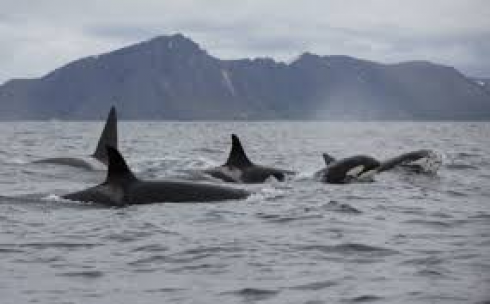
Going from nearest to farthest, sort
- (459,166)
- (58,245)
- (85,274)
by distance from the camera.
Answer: (85,274) → (58,245) → (459,166)

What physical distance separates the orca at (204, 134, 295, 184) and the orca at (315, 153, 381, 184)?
1.37 meters

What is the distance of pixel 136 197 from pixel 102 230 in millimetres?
2943

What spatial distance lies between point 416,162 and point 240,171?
17.8 ft

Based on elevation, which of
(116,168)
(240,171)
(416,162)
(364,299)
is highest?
(116,168)

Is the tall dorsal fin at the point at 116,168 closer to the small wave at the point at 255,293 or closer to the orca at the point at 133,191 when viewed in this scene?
the orca at the point at 133,191

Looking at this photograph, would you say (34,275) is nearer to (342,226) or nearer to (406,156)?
(342,226)

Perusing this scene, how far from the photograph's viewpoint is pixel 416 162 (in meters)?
24.9

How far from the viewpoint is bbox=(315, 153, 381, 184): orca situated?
22.6 m

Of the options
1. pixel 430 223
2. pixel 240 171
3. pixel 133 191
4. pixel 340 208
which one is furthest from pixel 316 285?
pixel 240 171

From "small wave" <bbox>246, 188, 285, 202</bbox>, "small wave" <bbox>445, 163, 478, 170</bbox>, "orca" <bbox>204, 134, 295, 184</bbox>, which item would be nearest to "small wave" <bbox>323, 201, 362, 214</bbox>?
"small wave" <bbox>246, 188, 285, 202</bbox>

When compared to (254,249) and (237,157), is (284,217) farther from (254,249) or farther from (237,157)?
(237,157)

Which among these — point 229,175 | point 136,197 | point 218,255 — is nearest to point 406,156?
point 229,175

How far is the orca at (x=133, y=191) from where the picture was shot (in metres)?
16.3

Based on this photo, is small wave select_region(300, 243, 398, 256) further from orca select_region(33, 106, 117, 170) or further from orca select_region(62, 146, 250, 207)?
orca select_region(33, 106, 117, 170)
